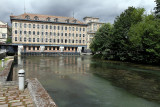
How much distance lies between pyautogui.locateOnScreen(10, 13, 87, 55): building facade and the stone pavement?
52.7 m

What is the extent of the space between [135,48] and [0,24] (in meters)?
72.3

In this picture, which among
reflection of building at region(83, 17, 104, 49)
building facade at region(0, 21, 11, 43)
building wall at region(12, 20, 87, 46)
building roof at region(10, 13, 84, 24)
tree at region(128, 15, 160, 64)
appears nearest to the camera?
tree at region(128, 15, 160, 64)

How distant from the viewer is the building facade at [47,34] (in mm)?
55400

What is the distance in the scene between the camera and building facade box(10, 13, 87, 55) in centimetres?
5540

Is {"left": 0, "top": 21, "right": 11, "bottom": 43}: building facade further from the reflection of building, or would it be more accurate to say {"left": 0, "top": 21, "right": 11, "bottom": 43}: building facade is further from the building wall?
the reflection of building

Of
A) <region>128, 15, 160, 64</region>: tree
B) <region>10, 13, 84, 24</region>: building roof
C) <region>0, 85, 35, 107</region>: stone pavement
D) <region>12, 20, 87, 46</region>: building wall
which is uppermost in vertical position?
<region>10, 13, 84, 24</region>: building roof

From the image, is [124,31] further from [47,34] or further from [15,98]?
[47,34]

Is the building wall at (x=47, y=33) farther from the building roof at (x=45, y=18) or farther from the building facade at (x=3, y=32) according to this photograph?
the building facade at (x=3, y=32)

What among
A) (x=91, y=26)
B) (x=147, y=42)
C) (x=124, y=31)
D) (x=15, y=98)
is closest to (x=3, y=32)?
(x=91, y=26)

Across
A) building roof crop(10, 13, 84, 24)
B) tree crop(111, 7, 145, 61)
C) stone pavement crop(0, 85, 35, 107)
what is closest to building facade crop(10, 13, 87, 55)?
building roof crop(10, 13, 84, 24)

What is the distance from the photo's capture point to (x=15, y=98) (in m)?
5.02

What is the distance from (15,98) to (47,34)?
5708 centimetres

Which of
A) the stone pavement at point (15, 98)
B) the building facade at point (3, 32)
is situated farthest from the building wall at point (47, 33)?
the stone pavement at point (15, 98)

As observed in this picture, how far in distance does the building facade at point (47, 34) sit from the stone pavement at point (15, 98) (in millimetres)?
52654
